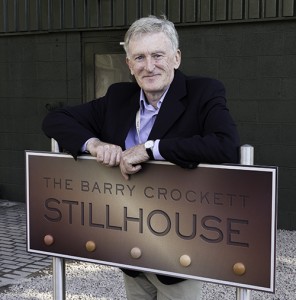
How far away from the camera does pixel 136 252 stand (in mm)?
2348

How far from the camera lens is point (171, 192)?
2244 mm

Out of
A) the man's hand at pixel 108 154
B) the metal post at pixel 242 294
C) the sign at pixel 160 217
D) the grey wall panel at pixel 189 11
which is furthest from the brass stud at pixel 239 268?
the grey wall panel at pixel 189 11

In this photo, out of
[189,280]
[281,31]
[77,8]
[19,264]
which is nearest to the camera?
[189,280]

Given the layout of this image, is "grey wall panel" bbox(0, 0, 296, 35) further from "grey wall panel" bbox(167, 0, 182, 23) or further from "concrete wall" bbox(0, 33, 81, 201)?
"concrete wall" bbox(0, 33, 81, 201)

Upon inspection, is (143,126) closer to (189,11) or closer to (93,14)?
(189,11)

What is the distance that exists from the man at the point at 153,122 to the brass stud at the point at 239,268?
1.07 ft

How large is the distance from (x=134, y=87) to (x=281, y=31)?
162 inches

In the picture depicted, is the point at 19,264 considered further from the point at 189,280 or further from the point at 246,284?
the point at 246,284

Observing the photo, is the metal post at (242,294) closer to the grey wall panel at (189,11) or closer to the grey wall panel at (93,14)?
the grey wall panel at (189,11)

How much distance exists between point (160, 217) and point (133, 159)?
0.29 metres

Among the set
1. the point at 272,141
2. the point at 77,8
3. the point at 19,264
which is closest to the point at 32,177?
the point at 19,264

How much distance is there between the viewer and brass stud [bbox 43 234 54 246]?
2.56 meters

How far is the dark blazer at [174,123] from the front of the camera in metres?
2.11

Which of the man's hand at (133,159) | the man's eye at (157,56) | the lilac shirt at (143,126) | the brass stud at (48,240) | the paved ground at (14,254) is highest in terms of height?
the man's eye at (157,56)
